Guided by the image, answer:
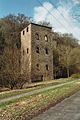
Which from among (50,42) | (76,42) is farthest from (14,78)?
A: (76,42)

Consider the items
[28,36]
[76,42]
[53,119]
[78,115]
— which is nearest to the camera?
[53,119]

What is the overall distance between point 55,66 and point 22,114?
67592 millimetres

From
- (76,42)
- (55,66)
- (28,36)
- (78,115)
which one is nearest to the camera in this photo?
(78,115)

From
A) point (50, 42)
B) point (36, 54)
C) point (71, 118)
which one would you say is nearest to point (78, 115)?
point (71, 118)

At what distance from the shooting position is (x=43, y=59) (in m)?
66.3

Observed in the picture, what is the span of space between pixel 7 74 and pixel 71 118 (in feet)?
90.3

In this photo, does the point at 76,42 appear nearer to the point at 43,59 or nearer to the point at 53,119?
the point at 43,59

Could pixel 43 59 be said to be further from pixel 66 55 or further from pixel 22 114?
pixel 22 114

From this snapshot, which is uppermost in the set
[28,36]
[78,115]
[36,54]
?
[28,36]

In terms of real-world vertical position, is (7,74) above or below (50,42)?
below

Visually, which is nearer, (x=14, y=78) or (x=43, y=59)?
(x=14, y=78)

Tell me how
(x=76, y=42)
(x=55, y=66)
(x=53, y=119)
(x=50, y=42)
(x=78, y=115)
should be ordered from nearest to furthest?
(x=53, y=119), (x=78, y=115), (x=50, y=42), (x=55, y=66), (x=76, y=42)

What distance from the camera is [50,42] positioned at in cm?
6944

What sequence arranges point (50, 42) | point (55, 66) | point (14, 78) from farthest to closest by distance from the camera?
point (55, 66)
point (50, 42)
point (14, 78)
